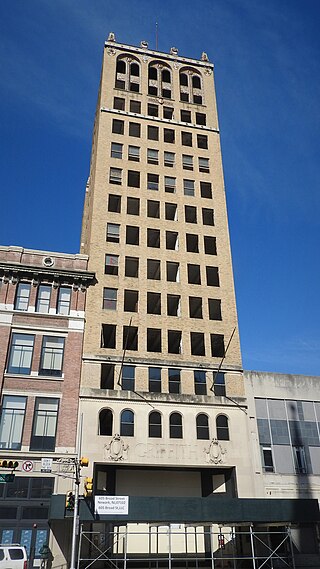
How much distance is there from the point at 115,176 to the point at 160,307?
15.1 meters

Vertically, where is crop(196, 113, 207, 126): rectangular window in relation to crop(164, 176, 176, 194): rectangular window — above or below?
above

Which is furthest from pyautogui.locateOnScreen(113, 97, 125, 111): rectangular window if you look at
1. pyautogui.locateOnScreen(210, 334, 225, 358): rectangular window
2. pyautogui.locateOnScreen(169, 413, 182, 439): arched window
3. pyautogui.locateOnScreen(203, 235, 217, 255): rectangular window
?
pyautogui.locateOnScreen(169, 413, 182, 439): arched window

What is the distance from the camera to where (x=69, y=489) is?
33375 millimetres

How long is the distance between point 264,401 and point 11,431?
20553 mm

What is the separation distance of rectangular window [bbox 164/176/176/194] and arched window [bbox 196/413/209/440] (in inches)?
911

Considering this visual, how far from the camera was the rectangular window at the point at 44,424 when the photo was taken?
34875 millimetres

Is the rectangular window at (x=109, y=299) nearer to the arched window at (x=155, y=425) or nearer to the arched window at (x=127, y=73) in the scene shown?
the arched window at (x=155, y=425)

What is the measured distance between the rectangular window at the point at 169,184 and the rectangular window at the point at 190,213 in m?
2.41

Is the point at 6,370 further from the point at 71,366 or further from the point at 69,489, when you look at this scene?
the point at 69,489

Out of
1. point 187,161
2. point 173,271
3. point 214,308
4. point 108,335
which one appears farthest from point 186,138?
point 108,335

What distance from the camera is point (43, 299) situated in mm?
40938

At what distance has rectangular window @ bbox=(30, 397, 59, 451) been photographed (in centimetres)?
3488

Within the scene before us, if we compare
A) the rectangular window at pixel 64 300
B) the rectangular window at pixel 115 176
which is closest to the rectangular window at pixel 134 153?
the rectangular window at pixel 115 176

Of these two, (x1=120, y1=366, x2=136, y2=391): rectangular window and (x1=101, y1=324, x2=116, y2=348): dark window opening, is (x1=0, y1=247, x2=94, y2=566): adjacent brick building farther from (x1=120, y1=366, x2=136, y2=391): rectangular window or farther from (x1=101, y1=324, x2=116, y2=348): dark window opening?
(x1=120, y1=366, x2=136, y2=391): rectangular window
